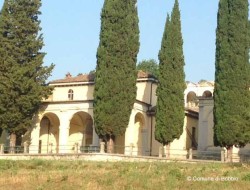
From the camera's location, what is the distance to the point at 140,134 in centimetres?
4347

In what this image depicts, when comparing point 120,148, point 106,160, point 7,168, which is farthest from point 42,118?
point 7,168

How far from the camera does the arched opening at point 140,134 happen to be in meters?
42.2

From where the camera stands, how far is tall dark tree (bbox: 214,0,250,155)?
1364 inches

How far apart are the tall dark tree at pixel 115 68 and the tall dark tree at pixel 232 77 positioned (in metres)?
5.67

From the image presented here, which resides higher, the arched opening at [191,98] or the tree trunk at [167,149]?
the arched opening at [191,98]

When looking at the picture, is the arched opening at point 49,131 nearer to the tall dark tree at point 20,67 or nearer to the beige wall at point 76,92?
the beige wall at point 76,92

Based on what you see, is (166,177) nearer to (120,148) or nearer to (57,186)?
(57,186)

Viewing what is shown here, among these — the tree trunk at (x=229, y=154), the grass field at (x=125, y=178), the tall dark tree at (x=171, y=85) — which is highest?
the tall dark tree at (x=171, y=85)

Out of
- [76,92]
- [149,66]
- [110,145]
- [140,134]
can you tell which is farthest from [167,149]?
[149,66]

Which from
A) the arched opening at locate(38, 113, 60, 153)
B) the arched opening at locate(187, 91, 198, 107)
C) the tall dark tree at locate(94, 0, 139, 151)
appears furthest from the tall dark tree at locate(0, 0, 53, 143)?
the arched opening at locate(187, 91, 198, 107)

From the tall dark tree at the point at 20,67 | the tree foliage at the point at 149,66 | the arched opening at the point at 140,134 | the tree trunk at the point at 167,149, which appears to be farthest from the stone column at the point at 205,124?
the tree foliage at the point at 149,66

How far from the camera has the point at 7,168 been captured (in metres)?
27.4

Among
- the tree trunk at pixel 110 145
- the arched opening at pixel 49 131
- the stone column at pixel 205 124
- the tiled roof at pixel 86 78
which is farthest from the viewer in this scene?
the tiled roof at pixel 86 78

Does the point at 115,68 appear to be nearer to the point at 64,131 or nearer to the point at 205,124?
the point at 64,131
